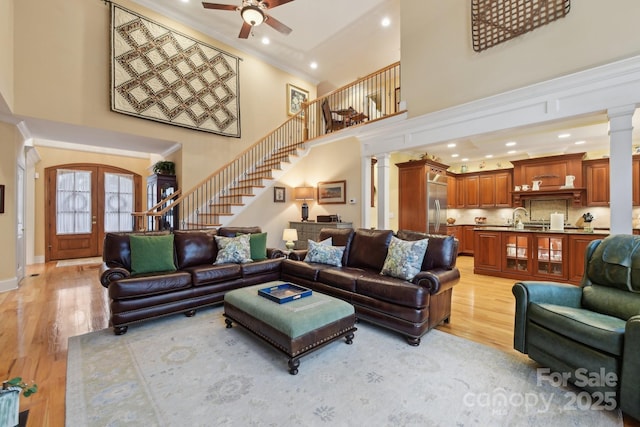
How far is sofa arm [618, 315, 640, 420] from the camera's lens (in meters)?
1.60

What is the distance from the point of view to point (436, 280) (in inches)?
108

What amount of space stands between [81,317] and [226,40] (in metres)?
6.55

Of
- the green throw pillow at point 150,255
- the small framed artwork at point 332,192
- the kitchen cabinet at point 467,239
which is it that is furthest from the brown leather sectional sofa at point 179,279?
the kitchen cabinet at point 467,239

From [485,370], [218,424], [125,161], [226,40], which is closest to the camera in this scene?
[218,424]

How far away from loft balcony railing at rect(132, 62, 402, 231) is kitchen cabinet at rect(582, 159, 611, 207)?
4343 mm

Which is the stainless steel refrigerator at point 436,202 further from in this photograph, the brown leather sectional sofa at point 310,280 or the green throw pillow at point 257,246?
the green throw pillow at point 257,246

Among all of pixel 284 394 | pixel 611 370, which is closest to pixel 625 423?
pixel 611 370

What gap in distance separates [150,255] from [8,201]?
3361 mm

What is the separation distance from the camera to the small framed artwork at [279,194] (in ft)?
22.9

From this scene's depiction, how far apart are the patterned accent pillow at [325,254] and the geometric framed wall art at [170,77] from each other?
4315mm

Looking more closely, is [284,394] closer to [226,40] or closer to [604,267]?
[604,267]

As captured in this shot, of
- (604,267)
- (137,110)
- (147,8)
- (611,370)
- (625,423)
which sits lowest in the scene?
(625,423)

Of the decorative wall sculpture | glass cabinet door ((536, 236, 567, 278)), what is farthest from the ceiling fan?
glass cabinet door ((536, 236, 567, 278))

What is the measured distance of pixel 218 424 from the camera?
1.64 m
